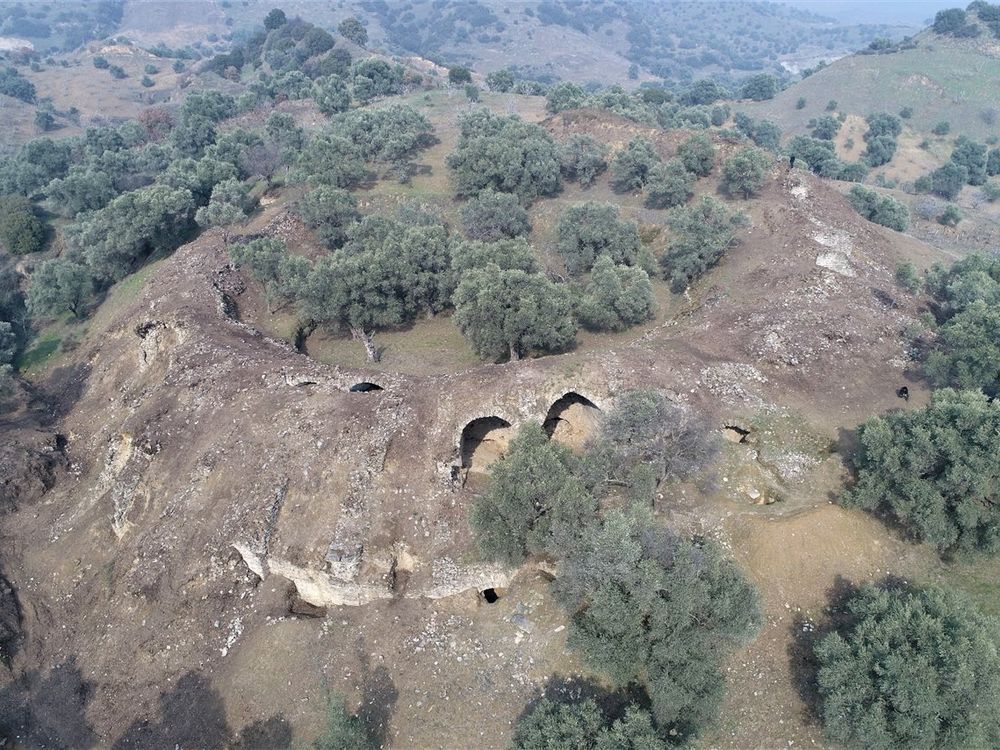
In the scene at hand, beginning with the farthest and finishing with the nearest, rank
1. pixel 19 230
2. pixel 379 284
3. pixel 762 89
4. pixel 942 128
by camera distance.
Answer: pixel 762 89 → pixel 942 128 → pixel 19 230 → pixel 379 284

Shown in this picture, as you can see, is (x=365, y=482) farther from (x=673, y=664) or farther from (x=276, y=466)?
(x=673, y=664)

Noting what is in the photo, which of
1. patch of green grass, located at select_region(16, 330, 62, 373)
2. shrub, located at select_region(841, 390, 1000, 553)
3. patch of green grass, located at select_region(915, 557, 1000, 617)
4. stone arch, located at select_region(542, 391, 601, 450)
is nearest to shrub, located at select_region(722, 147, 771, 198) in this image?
shrub, located at select_region(841, 390, 1000, 553)

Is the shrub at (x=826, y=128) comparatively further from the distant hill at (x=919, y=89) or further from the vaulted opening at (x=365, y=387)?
the vaulted opening at (x=365, y=387)

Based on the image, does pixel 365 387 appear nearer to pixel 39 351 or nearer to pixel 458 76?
pixel 39 351

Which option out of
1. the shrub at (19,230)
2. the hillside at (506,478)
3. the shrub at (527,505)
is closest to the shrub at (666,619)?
the hillside at (506,478)

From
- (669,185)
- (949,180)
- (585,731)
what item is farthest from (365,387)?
(949,180)

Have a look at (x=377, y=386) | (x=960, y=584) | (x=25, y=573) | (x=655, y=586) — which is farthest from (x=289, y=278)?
(x=960, y=584)

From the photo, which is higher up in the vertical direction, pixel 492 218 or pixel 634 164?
pixel 634 164
